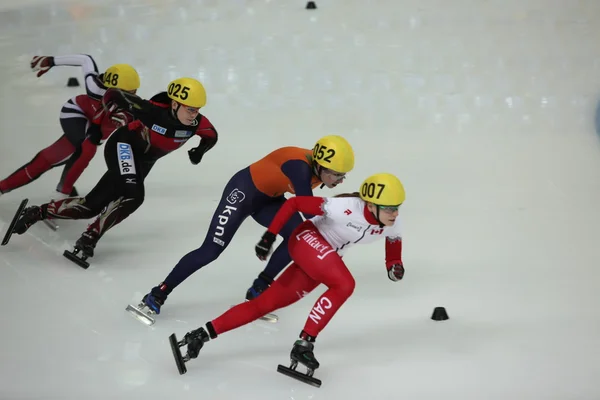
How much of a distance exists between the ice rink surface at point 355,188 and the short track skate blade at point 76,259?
0.11 metres

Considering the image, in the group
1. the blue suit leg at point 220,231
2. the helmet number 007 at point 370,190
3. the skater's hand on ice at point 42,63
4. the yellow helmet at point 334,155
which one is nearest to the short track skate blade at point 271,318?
the blue suit leg at point 220,231

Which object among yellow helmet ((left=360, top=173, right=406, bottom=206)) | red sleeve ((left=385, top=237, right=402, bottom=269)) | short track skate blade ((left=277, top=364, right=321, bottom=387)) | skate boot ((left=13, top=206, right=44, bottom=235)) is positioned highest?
yellow helmet ((left=360, top=173, right=406, bottom=206))

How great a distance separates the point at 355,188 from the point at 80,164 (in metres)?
2.41

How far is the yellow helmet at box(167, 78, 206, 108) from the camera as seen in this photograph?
6.16 m

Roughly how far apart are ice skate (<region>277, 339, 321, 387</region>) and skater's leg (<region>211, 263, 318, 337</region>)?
1.13ft

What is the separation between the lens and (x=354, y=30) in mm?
11164

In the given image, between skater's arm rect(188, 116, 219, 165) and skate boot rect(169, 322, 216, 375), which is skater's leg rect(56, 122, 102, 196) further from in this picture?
skate boot rect(169, 322, 216, 375)

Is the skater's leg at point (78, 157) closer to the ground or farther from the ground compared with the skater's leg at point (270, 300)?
farther from the ground

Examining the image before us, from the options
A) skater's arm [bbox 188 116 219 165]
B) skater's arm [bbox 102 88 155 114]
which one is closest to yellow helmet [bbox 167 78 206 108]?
skater's arm [bbox 102 88 155 114]

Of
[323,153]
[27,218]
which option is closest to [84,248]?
[27,218]

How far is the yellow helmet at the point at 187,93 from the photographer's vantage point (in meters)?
6.16

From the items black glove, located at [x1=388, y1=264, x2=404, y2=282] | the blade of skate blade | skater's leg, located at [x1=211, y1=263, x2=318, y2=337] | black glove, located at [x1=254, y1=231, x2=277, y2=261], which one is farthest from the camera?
the blade of skate blade

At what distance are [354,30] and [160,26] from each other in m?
2.40

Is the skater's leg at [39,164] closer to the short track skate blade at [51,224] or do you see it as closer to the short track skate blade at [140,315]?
the short track skate blade at [51,224]
